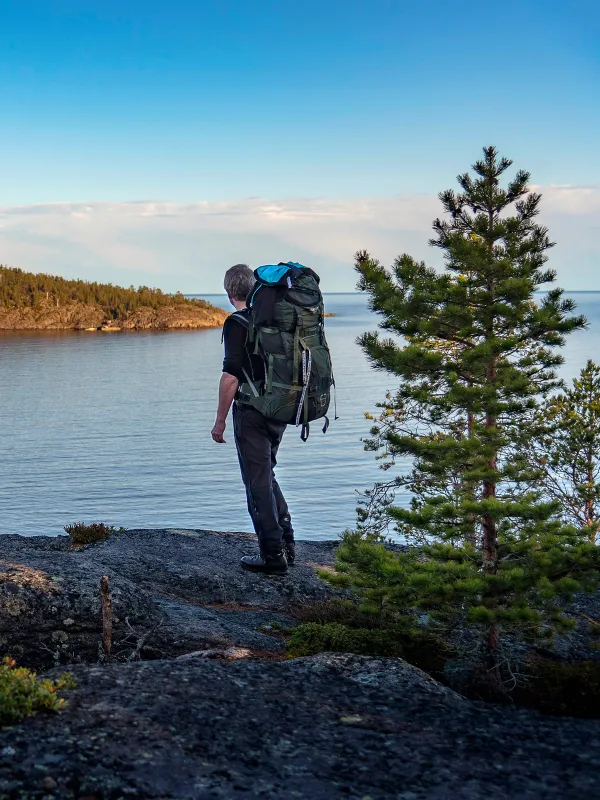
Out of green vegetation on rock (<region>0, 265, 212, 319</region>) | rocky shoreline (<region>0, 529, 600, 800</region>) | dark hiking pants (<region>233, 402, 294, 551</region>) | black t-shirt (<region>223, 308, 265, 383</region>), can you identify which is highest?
green vegetation on rock (<region>0, 265, 212, 319</region>)

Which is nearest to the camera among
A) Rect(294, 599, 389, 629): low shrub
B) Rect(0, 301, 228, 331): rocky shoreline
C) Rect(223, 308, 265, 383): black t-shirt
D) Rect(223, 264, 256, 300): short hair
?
Rect(294, 599, 389, 629): low shrub

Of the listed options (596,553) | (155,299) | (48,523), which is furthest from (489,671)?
(155,299)

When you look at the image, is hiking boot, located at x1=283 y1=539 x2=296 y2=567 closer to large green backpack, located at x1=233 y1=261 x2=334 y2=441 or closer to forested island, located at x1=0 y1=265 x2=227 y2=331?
large green backpack, located at x1=233 y1=261 x2=334 y2=441

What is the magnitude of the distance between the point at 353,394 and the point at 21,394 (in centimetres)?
2482

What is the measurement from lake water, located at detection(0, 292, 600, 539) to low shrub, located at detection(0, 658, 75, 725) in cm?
1774

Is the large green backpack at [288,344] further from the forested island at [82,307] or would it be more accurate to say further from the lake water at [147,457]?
the forested island at [82,307]

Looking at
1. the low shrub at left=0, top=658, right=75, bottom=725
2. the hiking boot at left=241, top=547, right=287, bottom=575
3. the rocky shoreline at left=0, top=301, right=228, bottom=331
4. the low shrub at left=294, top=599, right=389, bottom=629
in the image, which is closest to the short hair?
the hiking boot at left=241, top=547, right=287, bottom=575

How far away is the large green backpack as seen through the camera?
8.72 m

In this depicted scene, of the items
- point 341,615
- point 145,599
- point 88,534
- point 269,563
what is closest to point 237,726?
point 145,599

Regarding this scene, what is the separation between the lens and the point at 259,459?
9648mm

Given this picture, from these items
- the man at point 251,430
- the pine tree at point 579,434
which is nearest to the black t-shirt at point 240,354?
Result: the man at point 251,430

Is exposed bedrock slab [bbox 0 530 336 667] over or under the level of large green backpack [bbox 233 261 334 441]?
under

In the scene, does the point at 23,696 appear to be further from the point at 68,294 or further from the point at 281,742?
the point at 68,294

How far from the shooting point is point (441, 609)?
25.9 feet
